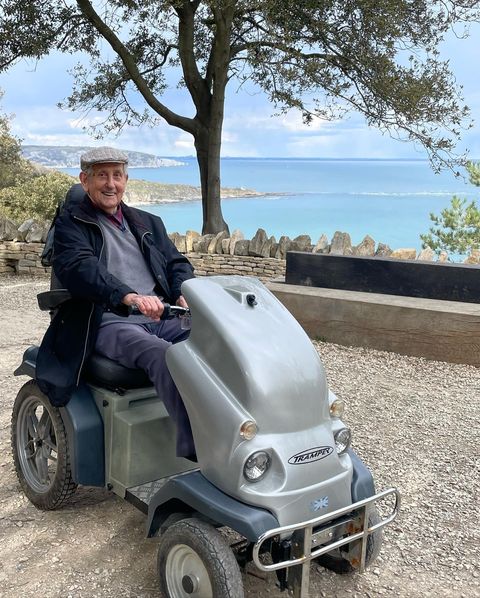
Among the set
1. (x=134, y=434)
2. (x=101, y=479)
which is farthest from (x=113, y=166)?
(x=101, y=479)

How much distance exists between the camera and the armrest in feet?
9.16

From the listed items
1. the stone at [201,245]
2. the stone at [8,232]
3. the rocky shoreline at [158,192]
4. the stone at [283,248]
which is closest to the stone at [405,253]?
the stone at [283,248]

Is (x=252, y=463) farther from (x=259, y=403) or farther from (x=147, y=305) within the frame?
(x=147, y=305)

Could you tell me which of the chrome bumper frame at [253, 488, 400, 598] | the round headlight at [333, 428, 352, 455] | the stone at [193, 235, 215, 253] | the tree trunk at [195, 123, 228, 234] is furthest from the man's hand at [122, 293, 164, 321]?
the tree trunk at [195, 123, 228, 234]

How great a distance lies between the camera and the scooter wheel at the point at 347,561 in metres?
2.48

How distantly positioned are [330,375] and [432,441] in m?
1.40

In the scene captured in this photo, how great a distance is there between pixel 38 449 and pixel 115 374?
771 millimetres

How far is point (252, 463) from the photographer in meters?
2.14

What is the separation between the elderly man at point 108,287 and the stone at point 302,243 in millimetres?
5525

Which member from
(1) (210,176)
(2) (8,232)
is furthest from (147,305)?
(1) (210,176)

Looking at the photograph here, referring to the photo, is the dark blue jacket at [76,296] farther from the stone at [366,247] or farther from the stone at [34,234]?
the stone at [34,234]

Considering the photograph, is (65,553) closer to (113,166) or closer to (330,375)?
(113,166)

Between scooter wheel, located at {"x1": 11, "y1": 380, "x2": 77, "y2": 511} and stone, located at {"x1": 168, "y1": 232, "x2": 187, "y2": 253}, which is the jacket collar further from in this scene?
stone, located at {"x1": 168, "y1": 232, "x2": 187, "y2": 253}

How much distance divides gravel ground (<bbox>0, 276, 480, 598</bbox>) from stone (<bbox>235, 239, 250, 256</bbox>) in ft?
14.5
